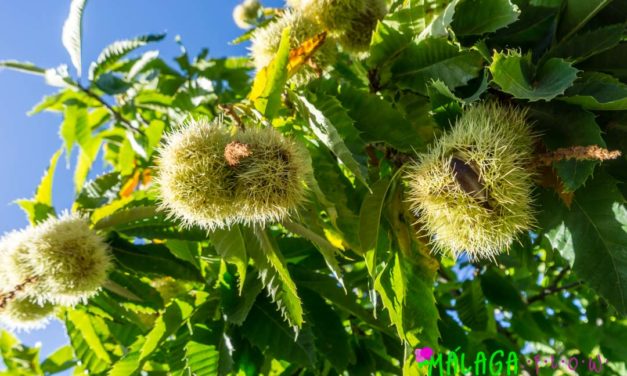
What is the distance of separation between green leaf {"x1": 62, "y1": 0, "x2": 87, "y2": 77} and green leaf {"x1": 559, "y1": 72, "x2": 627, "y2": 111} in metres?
1.54

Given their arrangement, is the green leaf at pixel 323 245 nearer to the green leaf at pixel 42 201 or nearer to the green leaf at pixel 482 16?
the green leaf at pixel 482 16

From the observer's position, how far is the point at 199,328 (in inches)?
61.6

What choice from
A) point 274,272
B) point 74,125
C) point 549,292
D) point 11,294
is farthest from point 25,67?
point 549,292

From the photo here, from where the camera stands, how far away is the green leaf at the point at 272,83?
120cm

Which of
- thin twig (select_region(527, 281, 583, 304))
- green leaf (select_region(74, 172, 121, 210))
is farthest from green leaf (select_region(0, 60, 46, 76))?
thin twig (select_region(527, 281, 583, 304))

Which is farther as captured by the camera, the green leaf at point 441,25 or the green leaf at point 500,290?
the green leaf at point 500,290

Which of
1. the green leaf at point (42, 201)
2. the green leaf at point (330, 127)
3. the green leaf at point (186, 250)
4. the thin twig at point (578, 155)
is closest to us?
the thin twig at point (578, 155)

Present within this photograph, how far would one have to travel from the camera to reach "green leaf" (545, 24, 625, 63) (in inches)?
44.3

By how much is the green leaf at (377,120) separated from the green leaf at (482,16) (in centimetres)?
28

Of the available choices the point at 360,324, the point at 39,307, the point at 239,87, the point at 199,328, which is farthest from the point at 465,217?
the point at 239,87

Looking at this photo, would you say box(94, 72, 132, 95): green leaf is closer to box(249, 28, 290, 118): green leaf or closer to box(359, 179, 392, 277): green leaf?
box(249, 28, 290, 118): green leaf

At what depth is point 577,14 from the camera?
120cm

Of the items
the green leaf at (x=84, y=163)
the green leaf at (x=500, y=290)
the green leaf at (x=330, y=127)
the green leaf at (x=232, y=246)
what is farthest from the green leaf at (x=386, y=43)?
the green leaf at (x=84, y=163)

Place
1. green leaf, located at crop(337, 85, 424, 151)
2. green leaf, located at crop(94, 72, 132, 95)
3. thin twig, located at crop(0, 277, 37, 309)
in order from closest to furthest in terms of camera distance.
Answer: green leaf, located at crop(337, 85, 424, 151), thin twig, located at crop(0, 277, 37, 309), green leaf, located at crop(94, 72, 132, 95)
